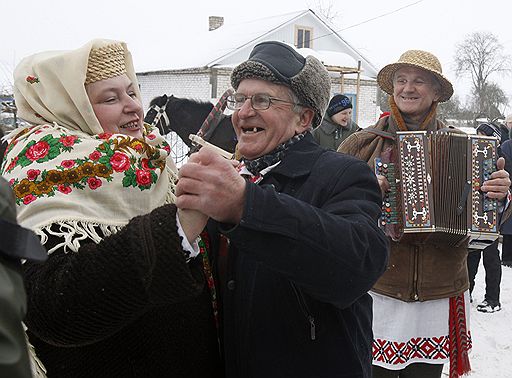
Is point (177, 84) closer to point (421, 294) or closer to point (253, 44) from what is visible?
point (253, 44)

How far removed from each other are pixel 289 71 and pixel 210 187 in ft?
2.15

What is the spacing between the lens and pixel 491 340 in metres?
4.88

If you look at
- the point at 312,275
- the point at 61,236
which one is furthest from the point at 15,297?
the point at 312,275

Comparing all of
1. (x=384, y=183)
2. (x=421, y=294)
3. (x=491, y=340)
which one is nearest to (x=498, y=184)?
(x=384, y=183)

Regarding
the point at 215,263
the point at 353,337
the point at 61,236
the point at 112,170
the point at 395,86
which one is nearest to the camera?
the point at 61,236

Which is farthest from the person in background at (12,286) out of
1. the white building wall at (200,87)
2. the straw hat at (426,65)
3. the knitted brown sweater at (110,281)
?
the white building wall at (200,87)

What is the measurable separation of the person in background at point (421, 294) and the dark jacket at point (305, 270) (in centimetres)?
130

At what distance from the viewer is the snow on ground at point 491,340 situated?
4277mm

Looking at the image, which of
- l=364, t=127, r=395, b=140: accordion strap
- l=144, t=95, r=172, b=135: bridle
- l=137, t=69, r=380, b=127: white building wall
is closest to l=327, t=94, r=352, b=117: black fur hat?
l=144, t=95, r=172, b=135: bridle

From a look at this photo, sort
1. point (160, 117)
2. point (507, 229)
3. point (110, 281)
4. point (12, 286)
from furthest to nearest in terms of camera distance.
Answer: point (160, 117) < point (507, 229) < point (110, 281) < point (12, 286)

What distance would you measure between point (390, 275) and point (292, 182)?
4.94 ft

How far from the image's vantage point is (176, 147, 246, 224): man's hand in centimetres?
127

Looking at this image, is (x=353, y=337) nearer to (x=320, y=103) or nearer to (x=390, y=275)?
(x=320, y=103)

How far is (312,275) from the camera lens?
137 centimetres
